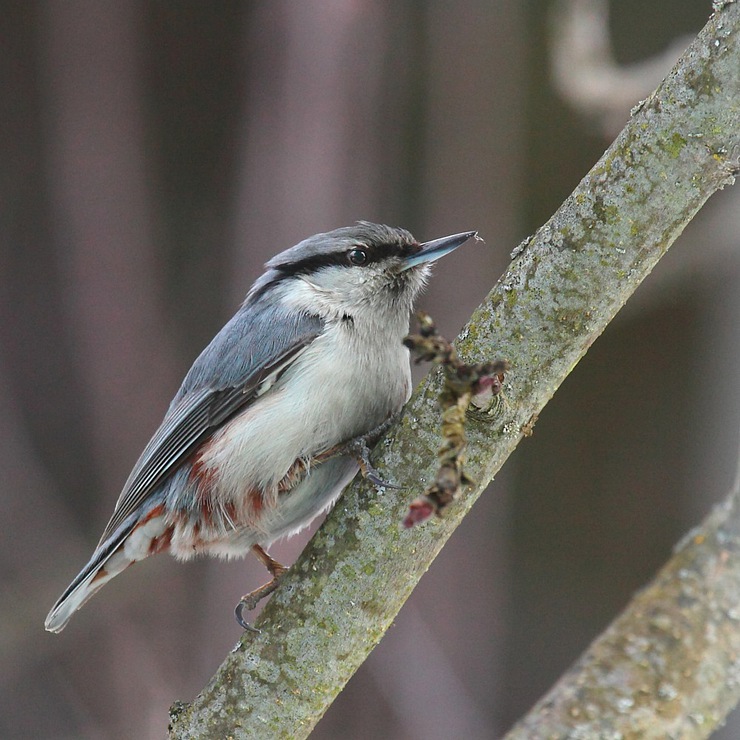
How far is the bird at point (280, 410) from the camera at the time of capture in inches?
71.3

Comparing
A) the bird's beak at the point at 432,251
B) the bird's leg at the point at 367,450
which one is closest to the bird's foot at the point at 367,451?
the bird's leg at the point at 367,450

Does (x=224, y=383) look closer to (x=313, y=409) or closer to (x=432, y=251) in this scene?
(x=313, y=409)

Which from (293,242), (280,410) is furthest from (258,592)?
(293,242)

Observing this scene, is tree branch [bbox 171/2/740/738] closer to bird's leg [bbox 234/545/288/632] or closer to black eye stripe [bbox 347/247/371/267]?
bird's leg [bbox 234/545/288/632]

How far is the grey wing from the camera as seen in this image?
190 centimetres

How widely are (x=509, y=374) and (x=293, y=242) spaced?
1.77 meters

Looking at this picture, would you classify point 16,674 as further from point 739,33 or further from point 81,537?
point 739,33

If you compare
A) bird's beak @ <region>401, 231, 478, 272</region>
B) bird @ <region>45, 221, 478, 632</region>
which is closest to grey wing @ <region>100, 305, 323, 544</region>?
bird @ <region>45, 221, 478, 632</region>

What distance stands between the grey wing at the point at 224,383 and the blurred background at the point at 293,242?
0.93 meters

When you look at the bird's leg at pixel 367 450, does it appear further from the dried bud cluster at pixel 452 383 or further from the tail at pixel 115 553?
the tail at pixel 115 553

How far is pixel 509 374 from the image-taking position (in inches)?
51.5

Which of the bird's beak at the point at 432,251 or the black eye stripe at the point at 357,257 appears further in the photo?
the black eye stripe at the point at 357,257

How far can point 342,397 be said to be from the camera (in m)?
1.80

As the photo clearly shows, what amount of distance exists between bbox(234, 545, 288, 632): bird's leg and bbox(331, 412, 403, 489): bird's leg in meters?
0.25
